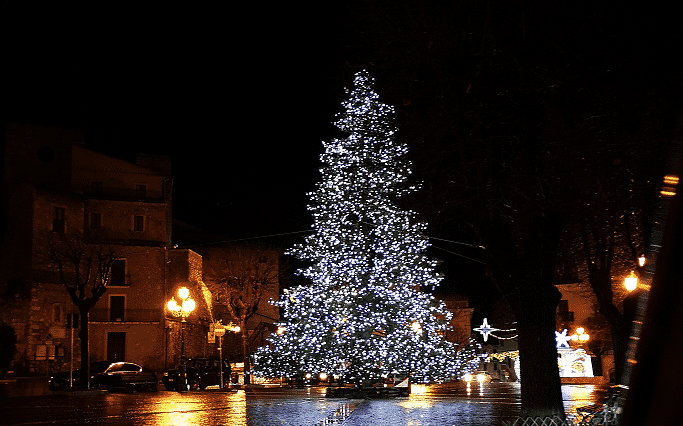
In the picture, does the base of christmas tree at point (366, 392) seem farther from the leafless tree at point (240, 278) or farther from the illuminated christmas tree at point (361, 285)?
the leafless tree at point (240, 278)

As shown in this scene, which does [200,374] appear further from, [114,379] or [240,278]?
[240,278]

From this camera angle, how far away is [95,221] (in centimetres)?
5050

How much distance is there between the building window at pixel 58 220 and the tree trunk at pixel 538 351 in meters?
41.9

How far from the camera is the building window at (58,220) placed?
4778cm

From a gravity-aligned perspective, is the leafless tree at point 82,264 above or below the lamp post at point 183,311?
above

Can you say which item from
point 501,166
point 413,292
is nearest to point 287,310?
point 413,292

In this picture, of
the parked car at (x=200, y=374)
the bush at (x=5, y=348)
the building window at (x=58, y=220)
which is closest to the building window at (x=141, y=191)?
the building window at (x=58, y=220)

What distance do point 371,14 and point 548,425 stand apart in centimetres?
727

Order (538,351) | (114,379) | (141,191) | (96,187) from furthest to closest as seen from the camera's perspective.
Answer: (141,191) < (96,187) < (114,379) < (538,351)

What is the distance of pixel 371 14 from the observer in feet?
40.6

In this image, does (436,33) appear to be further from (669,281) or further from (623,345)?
(669,281)

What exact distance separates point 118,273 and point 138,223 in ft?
12.7

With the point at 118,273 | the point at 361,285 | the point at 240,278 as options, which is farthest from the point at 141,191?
the point at 361,285

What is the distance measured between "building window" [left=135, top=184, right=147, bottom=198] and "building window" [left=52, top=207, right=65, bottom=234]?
604cm
